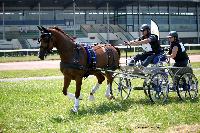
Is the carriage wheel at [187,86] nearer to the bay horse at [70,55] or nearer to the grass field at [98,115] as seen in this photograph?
the grass field at [98,115]

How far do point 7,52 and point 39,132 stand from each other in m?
41.9

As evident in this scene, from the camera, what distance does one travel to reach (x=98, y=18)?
7556 centimetres

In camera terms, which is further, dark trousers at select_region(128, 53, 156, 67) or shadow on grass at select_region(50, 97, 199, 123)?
dark trousers at select_region(128, 53, 156, 67)

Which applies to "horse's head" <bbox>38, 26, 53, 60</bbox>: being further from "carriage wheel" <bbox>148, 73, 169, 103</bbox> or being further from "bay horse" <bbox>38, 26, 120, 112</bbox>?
"carriage wheel" <bbox>148, 73, 169, 103</bbox>

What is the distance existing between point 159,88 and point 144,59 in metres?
1.38

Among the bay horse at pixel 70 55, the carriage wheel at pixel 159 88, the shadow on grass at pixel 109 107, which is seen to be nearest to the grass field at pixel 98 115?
the shadow on grass at pixel 109 107

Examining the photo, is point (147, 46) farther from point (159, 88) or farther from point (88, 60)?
point (88, 60)

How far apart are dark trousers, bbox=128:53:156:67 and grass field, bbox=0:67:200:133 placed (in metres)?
1.20

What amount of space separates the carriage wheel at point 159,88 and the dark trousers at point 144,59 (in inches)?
29.1

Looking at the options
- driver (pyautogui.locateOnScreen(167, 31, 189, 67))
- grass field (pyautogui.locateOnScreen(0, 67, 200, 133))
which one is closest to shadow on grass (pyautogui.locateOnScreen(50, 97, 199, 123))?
grass field (pyautogui.locateOnScreen(0, 67, 200, 133))

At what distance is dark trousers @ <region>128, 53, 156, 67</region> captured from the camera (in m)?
13.1

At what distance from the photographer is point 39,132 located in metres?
8.53

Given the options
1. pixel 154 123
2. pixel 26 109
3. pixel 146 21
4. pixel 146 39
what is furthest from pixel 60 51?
pixel 146 21

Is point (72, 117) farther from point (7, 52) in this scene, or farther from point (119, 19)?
point (119, 19)
